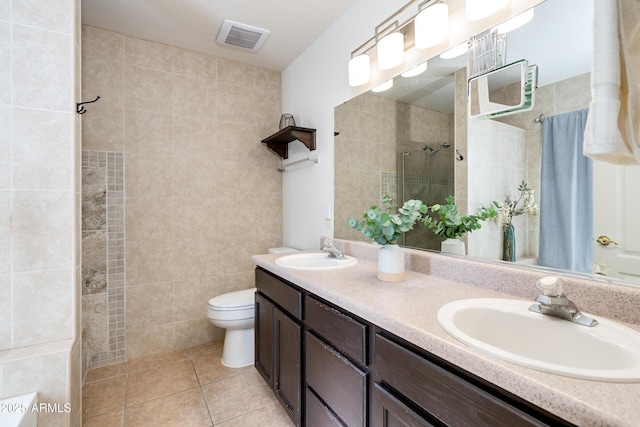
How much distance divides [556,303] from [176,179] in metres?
2.45

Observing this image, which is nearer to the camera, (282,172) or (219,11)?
(219,11)

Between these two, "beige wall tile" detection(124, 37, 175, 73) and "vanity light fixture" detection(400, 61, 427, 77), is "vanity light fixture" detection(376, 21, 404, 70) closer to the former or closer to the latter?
"vanity light fixture" detection(400, 61, 427, 77)

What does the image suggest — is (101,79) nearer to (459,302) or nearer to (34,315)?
(34,315)

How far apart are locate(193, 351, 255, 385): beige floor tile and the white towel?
7.39ft

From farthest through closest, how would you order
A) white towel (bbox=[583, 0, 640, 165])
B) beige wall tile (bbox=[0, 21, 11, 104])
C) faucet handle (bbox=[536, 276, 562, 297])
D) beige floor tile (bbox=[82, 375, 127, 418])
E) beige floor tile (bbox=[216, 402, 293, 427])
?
beige floor tile (bbox=[82, 375, 127, 418]) → beige floor tile (bbox=[216, 402, 293, 427]) → beige wall tile (bbox=[0, 21, 11, 104]) → faucet handle (bbox=[536, 276, 562, 297]) → white towel (bbox=[583, 0, 640, 165])

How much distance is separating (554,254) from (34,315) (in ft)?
6.63

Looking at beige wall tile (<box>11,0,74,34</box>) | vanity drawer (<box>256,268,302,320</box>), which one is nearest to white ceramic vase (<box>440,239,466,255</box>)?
vanity drawer (<box>256,268,302,320</box>)

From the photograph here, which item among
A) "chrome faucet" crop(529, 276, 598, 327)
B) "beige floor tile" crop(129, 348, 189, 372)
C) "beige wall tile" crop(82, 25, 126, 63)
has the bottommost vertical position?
"beige floor tile" crop(129, 348, 189, 372)

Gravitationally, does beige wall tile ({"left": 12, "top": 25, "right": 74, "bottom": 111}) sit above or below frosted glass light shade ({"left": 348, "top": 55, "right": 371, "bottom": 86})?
below

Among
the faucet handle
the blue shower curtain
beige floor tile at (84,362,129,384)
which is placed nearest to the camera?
the faucet handle

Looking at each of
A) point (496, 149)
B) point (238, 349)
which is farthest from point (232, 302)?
point (496, 149)

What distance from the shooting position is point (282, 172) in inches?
111

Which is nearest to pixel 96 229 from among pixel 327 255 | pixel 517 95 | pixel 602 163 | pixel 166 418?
pixel 166 418

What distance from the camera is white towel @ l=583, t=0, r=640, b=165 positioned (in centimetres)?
70
